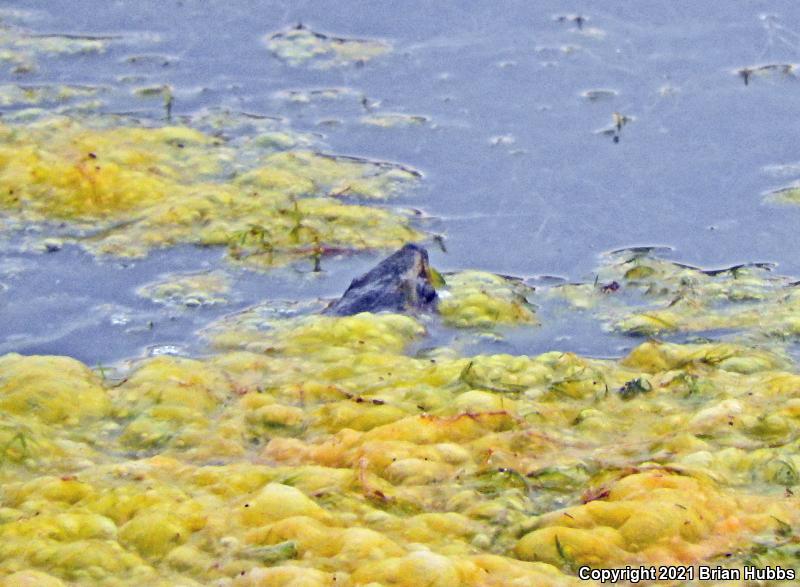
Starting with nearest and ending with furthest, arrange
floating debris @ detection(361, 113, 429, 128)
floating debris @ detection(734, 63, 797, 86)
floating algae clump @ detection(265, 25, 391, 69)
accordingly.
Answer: floating debris @ detection(361, 113, 429, 128)
floating debris @ detection(734, 63, 797, 86)
floating algae clump @ detection(265, 25, 391, 69)

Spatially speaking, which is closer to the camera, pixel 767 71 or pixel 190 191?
pixel 190 191

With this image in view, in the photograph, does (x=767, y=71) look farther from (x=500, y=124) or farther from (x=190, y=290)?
(x=190, y=290)

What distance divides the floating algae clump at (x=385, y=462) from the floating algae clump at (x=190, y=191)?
0.83 meters

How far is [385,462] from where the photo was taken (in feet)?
13.8

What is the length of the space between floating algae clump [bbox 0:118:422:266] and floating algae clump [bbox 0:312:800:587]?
2.73 feet

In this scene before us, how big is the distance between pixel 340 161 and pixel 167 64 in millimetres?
1652

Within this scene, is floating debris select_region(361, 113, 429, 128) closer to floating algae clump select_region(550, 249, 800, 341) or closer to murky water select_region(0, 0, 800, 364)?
murky water select_region(0, 0, 800, 364)

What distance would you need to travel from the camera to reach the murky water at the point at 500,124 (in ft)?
19.2

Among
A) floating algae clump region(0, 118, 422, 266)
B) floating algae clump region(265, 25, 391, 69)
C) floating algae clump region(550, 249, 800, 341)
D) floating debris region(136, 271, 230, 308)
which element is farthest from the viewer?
floating algae clump region(265, 25, 391, 69)

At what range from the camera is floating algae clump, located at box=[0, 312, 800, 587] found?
3623 mm

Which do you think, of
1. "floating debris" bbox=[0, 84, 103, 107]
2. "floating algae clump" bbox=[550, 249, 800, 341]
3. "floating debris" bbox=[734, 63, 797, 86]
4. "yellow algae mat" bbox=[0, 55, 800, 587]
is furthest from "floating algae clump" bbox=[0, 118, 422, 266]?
"floating debris" bbox=[734, 63, 797, 86]

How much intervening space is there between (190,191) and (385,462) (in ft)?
9.29

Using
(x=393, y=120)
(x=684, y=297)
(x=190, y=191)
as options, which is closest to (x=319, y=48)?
(x=393, y=120)

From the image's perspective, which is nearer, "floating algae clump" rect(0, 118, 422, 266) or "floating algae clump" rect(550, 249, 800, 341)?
"floating algae clump" rect(550, 249, 800, 341)
